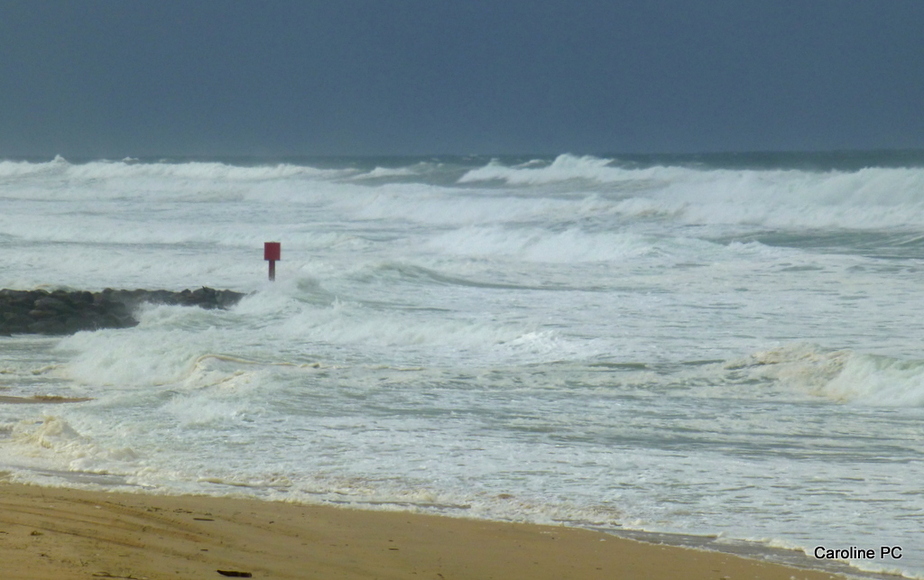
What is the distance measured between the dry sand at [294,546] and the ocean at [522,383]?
1.11 ft

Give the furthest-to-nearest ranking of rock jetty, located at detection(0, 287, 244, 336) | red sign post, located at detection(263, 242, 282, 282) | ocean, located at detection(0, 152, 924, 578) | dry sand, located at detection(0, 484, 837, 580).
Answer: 1. red sign post, located at detection(263, 242, 282, 282)
2. rock jetty, located at detection(0, 287, 244, 336)
3. ocean, located at detection(0, 152, 924, 578)
4. dry sand, located at detection(0, 484, 837, 580)

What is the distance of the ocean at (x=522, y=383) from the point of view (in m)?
5.83

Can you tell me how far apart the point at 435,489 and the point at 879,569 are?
2394 millimetres

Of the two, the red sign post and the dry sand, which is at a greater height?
the red sign post

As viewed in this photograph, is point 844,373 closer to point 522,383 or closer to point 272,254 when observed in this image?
point 522,383

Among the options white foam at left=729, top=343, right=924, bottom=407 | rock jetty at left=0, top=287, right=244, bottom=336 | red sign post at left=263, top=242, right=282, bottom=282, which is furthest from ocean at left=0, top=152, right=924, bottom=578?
rock jetty at left=0, top=287, right=244, bottom=336

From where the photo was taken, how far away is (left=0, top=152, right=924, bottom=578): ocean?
5828mm

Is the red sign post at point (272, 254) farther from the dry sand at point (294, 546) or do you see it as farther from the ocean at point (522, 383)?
the dry sand at point (294, 546)

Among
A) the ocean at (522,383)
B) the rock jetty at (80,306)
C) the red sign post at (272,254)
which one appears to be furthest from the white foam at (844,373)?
the red sign post at (272,254)

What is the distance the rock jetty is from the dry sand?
26.9 feet

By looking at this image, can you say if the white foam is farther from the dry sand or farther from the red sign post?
the red sign post

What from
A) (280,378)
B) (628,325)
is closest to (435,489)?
(280,378)

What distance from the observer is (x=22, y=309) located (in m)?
13.7

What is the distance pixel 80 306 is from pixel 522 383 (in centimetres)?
725
